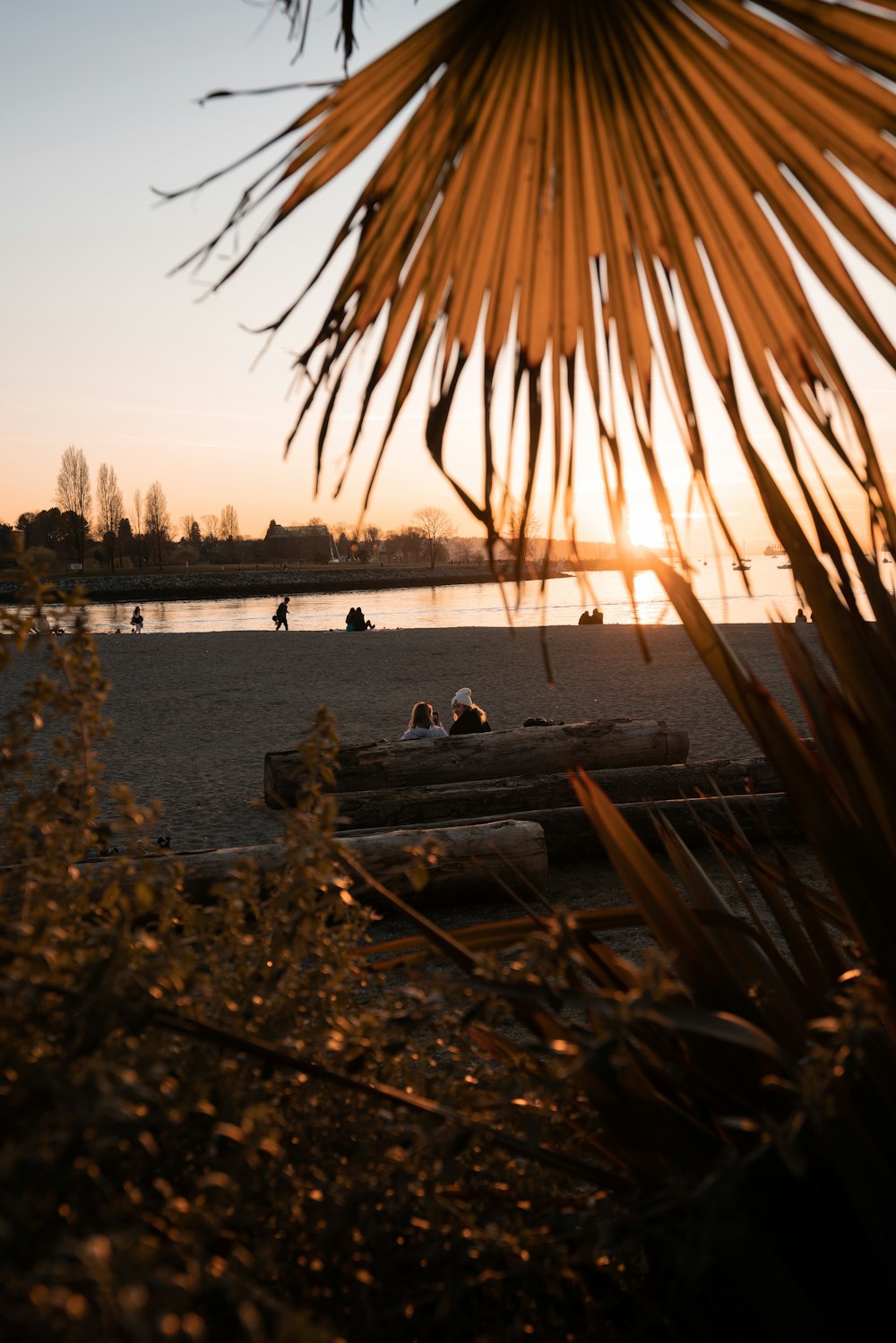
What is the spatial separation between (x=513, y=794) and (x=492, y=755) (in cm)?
124

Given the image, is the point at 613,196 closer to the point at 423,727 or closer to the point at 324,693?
the point at 423,727

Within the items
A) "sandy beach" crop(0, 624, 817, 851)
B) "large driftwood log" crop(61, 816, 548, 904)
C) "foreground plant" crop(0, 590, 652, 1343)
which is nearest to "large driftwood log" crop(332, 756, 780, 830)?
"large driftwood log" crop(61, 816, 548, 904)

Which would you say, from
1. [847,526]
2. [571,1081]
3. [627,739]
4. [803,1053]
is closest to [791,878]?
[803,1053]

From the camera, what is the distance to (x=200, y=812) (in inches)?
375

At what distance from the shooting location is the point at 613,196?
52.6 inches

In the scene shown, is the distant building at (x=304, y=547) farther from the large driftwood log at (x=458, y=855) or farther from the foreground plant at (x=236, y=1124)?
the foreground plant at (x=236, y=1124)

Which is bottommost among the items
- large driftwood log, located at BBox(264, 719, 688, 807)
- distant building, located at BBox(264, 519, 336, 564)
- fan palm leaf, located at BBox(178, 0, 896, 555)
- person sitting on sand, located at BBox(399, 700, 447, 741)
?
large driftwood log, located at BBox(264, 719, 688, 807)

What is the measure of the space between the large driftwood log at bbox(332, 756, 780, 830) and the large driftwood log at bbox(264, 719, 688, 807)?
60cm

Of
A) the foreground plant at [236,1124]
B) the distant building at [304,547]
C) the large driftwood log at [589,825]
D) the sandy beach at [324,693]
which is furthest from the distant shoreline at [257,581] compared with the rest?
the foreground plant at [236,1124]

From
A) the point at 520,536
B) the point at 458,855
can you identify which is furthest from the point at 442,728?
the point at 520,536

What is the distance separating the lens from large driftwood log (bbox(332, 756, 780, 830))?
Answer: 753 centimetres

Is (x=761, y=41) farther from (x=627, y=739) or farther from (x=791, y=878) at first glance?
(x=627, y=739)

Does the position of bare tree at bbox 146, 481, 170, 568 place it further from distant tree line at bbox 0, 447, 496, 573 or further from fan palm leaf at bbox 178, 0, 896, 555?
fan palm leaf at bbox 178, 0, 896, 555

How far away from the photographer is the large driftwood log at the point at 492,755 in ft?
28.7
